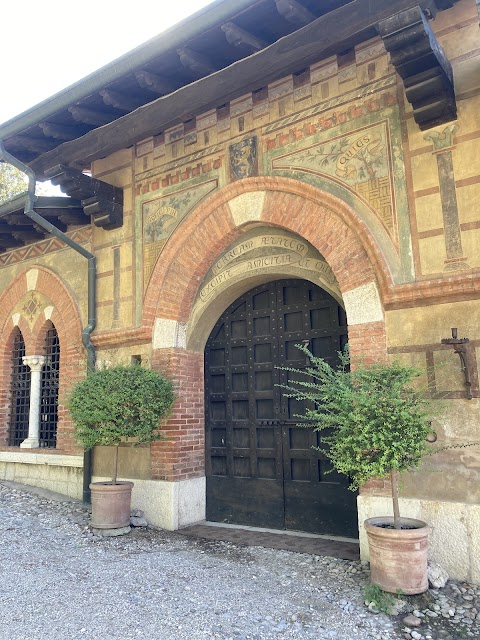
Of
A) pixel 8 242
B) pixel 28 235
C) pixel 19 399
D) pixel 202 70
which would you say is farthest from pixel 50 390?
pixel 202 70

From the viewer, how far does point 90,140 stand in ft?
22.9

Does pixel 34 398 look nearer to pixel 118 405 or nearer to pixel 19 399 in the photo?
pixel 19 399

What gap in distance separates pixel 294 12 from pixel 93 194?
3.70m

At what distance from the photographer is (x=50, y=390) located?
9.09 metres

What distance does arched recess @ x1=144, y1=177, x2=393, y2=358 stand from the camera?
208 inches

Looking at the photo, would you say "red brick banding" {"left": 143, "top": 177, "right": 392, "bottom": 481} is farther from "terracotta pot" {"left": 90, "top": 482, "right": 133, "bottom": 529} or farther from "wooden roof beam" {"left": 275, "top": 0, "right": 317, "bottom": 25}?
"wooden roof beam" {"left": 275, "top": 0, "right": 317, "bottom": 25}

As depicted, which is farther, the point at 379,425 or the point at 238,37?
the point at 238,37

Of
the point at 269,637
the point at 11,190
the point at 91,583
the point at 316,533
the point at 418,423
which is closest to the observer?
the point at 269,637

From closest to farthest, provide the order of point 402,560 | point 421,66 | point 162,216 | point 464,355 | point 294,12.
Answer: point 402,560, point 464,355, point 421,66, point 294,12, point 162,216

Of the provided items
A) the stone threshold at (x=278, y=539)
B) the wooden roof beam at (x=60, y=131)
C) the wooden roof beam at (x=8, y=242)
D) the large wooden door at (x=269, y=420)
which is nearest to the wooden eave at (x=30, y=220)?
the wooden roof beam at (x=8, y=242)

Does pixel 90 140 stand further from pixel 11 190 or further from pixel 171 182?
pixel 11 190

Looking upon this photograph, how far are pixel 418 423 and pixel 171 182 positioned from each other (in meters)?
4.64

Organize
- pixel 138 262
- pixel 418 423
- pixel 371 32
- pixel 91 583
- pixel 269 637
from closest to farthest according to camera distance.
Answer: pixel 269 637 < pixel 418 423 < pixel 91 583 < pixel 371 32 < pixel 138 262

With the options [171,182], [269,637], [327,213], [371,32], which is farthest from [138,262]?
[269,637]
